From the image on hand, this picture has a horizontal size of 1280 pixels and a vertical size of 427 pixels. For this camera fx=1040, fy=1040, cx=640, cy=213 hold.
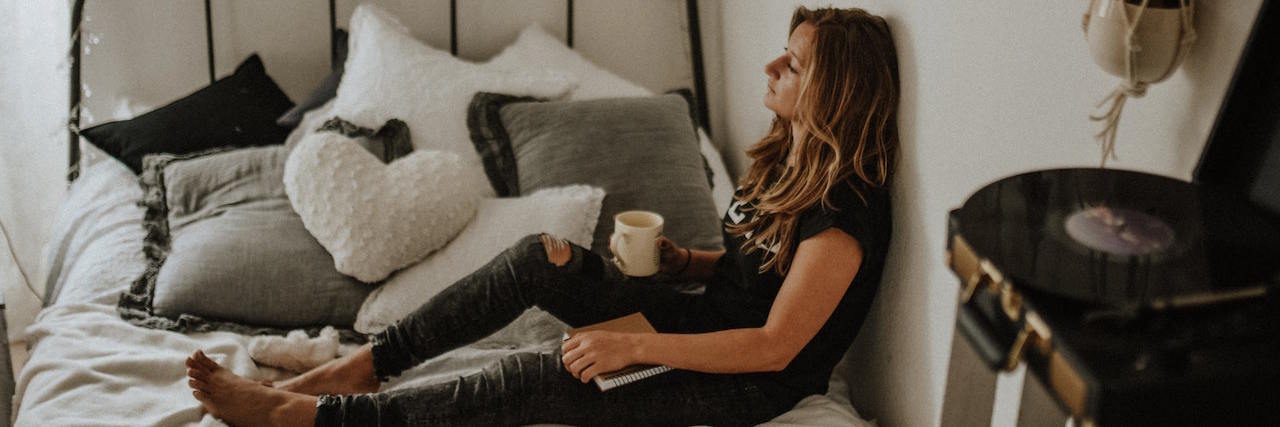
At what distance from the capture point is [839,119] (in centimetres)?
130

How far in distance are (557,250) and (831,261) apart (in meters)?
0.42

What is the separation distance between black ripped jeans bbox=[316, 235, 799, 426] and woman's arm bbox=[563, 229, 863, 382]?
0.03 metres

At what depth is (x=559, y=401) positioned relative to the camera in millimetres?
1346

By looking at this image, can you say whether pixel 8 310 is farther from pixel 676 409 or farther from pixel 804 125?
pixel 804 125

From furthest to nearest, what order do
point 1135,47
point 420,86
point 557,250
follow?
point 420,86 < point 557,250 < point 1135,47

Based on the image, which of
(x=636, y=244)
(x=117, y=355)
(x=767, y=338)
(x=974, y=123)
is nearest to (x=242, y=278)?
(x=117, y=355)

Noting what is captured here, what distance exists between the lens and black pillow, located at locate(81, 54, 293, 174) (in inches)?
79.2

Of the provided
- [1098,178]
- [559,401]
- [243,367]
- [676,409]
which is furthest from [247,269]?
[1098,178]

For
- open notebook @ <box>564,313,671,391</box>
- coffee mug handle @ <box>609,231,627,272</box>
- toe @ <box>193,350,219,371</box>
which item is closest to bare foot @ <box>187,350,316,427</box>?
toe @ <box>193,350,219,371</box>

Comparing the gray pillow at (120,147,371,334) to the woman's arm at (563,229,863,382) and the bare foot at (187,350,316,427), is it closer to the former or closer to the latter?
the bare foot at (187,350,316,427)

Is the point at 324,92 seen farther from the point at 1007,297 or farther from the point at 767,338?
the point at 1007,297

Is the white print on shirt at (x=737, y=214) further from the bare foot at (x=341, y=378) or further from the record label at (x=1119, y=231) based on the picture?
the record label at (x=1119, y=231)

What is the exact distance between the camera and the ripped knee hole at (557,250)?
149 centimetres

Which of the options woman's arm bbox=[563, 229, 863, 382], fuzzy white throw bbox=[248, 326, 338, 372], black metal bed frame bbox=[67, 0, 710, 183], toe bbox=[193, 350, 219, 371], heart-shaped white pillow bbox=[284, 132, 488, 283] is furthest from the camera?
black metal bed frame bbox=[67, 0, 710, 183]
